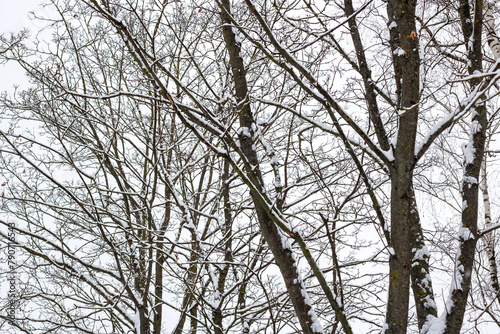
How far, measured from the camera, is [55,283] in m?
5.60

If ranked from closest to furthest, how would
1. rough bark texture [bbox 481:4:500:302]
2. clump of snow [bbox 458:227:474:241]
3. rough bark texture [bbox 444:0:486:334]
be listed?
rough bark texture [bbox 444:0:486:334] < clump of snow [bbox 458:227:474:241] < rough bark texture [bbox 481:4:500:302]

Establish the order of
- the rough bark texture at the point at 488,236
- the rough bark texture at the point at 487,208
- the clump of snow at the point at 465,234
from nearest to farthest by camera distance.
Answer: the clump of snow at the point at 465,234 < the rough bark texture at the point at 487,208 < the rough bark texture at the point at 488,236

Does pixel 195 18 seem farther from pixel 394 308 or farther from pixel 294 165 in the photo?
pixel 394 308

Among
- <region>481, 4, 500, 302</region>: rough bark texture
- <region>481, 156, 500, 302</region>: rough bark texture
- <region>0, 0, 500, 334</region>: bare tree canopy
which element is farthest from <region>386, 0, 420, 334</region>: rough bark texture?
<region>481, 156, 500, 302</region>: rough bark texture

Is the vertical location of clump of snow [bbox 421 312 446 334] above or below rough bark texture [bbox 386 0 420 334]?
below

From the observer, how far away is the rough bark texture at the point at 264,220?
223 centimetres

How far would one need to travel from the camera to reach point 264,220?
2498mm

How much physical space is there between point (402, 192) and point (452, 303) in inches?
25.4

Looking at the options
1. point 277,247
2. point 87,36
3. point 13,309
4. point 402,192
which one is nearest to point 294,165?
point 277,247

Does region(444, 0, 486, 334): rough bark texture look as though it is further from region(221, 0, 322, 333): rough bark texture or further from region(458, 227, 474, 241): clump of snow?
region(221, 0, 322, 333): rough bark texture

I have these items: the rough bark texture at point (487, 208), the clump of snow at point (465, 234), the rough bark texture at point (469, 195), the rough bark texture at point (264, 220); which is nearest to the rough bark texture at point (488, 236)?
the rough bark texture at point (487, 208)

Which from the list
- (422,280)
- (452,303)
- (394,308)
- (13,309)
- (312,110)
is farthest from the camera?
(312,110)

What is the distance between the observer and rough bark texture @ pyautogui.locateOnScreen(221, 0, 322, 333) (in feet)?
7.32

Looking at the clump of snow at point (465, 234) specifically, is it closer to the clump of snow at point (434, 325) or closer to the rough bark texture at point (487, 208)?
the clump of snow at point (434, 325)
